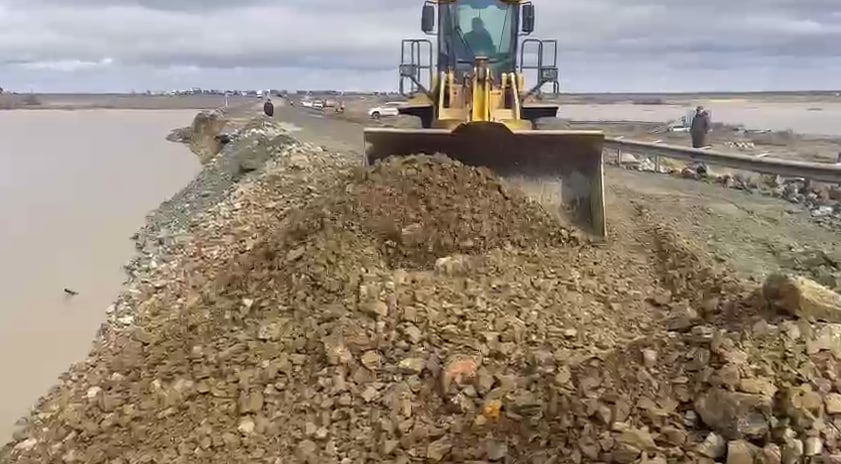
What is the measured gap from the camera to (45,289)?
40.6 ft

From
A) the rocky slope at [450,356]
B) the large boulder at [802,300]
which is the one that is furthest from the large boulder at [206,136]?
the large boulder at [802,300]

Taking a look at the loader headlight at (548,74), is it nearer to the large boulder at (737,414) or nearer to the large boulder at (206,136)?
the large boulder at (737,414)

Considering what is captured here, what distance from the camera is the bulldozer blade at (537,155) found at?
9.28 metres

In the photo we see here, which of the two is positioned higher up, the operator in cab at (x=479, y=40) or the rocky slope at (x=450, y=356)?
the operator in cab at (x=479, y=40)

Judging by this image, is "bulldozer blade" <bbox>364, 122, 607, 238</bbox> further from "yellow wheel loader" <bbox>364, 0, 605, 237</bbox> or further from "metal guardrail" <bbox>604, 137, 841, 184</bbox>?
"metal guardrail" <bbox>604, 137, 841, 184</bbox>

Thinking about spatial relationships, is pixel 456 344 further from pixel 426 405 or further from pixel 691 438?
pixel 691 438

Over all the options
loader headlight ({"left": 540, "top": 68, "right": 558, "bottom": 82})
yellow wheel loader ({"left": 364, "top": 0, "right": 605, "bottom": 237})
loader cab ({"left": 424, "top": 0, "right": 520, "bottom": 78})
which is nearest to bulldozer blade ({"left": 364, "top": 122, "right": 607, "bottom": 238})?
yellow wheel loader ({"left": 364, "top": 0, "right": 605, "bottom": 237})

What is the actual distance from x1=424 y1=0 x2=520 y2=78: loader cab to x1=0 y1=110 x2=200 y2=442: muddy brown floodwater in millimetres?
6012

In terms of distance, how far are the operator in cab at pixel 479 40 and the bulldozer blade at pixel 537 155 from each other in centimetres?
310

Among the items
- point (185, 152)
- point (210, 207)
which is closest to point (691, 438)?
Answer: point (210, 207)

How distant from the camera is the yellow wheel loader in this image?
9336mm

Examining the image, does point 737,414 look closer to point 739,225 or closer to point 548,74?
point 739,225

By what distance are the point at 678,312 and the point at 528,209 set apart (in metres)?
2.75

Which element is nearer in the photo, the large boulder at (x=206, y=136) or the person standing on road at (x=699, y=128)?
the person standing on road at (x=699, y=128)
